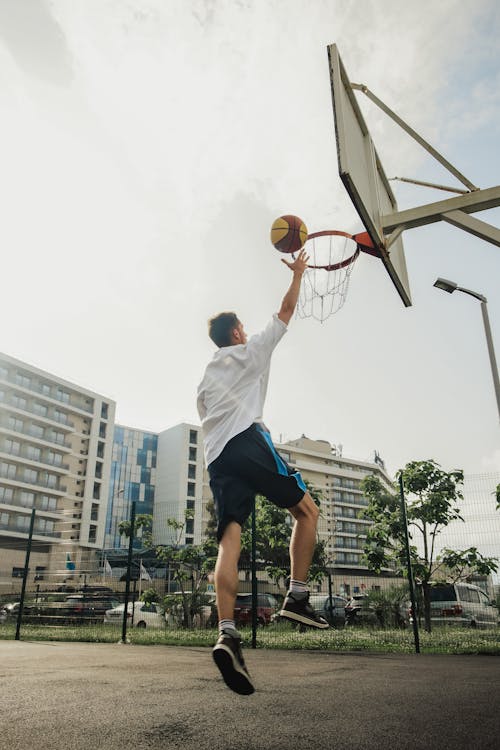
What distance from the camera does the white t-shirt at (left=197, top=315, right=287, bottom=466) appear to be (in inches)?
110

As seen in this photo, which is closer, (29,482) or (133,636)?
(133,636)

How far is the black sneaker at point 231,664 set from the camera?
239 cm

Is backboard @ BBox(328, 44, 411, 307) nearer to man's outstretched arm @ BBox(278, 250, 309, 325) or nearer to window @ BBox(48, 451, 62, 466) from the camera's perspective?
man's outstretched arm @ BBox(278, 250, 309, 325)

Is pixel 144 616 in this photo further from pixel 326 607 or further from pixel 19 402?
pixel 19 402

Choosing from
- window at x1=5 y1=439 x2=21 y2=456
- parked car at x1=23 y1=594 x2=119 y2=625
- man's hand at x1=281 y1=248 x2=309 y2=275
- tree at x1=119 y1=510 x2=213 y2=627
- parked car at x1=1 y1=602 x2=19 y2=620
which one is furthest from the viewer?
window at x1=5 y1=439 x2=21 y2=456

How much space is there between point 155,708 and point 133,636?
789 centimetres

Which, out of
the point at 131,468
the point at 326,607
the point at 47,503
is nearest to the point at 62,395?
the point at 47,503

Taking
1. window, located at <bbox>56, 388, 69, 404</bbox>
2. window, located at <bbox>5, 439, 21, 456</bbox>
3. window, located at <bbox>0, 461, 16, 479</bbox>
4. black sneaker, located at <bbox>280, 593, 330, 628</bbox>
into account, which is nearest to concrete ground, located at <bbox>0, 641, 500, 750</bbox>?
black sneaker, located at <bbox>280, 593, 330, 628</bbox>

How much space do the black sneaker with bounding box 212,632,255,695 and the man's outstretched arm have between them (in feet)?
5.08

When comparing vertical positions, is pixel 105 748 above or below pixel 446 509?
below

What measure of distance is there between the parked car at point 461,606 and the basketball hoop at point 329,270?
8.97 meters

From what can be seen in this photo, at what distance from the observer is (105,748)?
2.63 meters

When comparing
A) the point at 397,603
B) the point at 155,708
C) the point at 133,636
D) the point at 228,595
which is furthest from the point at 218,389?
the point at 397,603

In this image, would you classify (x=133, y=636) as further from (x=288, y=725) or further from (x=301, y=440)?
(x=301, y=440)
